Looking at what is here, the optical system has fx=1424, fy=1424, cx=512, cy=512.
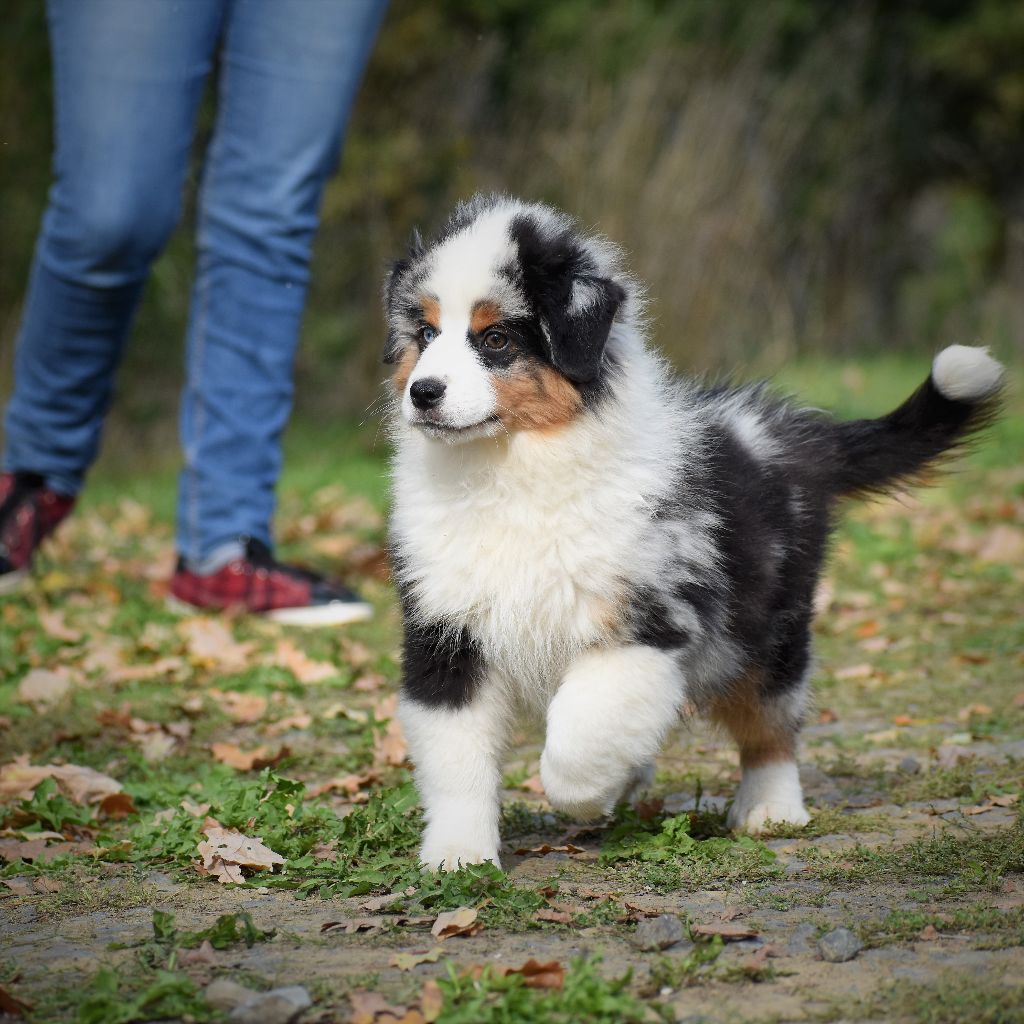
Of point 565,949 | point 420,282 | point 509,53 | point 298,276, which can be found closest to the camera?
point 565,949

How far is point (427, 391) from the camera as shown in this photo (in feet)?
9.77

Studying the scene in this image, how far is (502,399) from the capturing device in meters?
3.07

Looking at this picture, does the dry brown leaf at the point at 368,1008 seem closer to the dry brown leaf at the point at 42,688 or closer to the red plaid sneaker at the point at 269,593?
the dry brown leaf at the point at 42,688

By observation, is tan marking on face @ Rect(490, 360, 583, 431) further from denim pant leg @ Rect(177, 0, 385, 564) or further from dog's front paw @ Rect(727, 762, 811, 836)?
denim pant leg @ Rect(177, 0, 385, 564)

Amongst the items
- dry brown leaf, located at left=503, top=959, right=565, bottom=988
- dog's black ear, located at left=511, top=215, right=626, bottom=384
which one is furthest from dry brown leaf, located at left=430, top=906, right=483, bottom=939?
dog's black ear, located at left=511, top=215, right=626, bottom=384

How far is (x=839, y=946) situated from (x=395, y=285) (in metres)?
1.86

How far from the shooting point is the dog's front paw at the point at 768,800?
3215 mm

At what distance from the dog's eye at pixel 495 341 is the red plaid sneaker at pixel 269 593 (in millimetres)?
2441

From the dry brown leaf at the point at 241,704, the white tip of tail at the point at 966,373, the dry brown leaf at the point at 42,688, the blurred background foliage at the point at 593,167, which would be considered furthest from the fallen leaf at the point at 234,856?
the blurred background foliage at the point at 593,167

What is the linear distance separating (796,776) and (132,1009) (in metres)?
1.74

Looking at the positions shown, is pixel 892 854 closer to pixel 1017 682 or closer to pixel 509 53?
pixel 1017 682

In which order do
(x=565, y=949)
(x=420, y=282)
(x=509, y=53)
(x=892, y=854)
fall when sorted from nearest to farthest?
(x=565, y=949) < (x=892, y=854) < (x=420, y=282) < (x=509, y=53)

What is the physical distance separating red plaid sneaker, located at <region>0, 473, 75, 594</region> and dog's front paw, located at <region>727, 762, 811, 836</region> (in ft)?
10.8

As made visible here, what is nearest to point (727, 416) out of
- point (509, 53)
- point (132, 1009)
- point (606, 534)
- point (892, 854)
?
point (606, 534)
